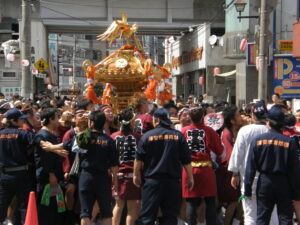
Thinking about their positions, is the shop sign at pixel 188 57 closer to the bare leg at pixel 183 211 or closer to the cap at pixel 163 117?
the bare leg at pixel 183 211

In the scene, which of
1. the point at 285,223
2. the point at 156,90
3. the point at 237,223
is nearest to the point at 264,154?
the point at 285,223

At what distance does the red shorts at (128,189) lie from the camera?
21.9ft

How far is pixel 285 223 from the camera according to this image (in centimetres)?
557

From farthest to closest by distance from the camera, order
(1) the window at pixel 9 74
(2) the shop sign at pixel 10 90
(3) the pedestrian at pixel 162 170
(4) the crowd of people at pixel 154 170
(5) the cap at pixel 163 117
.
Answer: (1) the window at pixel 9 74
(2) the shop sign at pixel 10 90
(5) the cap at pixel 163 117
(3) the pedestrian at pixel 162 170
(4) the crowd of people at pixel 154 170

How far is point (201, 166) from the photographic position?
6516 millimetres

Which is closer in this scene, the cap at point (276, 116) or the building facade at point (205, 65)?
the cap at point (276, 116)

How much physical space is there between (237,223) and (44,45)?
82.2ft

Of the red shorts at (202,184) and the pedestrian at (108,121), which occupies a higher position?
the pedestrian at (108,121)

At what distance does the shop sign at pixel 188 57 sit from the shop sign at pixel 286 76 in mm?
9833

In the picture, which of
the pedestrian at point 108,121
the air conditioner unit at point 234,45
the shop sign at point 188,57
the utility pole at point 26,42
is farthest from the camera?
the shop sign at point 188,57

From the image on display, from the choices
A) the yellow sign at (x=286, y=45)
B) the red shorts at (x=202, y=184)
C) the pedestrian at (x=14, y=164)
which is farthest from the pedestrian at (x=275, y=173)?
the yellow sign at (x=286, y=45)

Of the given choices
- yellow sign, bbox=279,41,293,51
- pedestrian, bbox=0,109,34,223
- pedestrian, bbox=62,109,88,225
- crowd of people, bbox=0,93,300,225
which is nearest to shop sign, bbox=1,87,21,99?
yellow sign, bbox=279,41,293,51

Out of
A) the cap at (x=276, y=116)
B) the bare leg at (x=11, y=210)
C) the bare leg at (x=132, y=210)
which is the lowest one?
the bare leg at (x=11, y=210)

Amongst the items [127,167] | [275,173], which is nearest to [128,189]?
[127,167]
